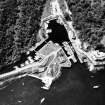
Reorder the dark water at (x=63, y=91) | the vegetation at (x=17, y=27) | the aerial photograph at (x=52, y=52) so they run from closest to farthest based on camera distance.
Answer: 1. the dark water at (x=63, y=91)
2. the aerial photograph at (x=52, y=52)
3. the vegetation at (x=17, y=27)

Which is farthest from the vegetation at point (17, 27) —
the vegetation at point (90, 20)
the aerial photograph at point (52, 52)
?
the vegetation at point (90, 20)

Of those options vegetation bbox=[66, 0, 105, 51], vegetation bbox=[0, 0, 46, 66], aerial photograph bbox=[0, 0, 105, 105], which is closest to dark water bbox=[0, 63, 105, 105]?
aerial photograph bbox=[0, 0, 105, 105]

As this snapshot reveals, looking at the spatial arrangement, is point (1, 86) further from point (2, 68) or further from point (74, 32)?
point (74, 32)

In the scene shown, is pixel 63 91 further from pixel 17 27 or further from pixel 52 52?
pixel 17 27

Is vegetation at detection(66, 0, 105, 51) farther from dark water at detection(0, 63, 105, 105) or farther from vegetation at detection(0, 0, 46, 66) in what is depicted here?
vegetation at detection(0, 0, 46, 66)

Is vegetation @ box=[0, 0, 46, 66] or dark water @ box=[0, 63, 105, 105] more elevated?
vegetation @ box=[0, 0, 46, 66]

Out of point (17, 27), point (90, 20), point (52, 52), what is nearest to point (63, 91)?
point (52, 52)

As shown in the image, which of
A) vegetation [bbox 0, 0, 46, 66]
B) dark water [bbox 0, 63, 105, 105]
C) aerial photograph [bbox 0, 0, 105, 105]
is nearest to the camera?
dark water [bbox 0, 63, 105, 105]

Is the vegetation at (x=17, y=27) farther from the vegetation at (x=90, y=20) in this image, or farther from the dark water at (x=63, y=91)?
the vegetation at (x=90, y=20)
